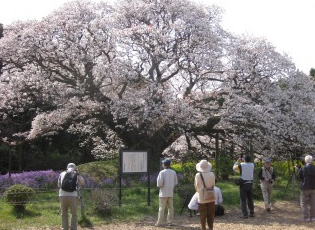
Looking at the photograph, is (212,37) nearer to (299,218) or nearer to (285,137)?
(285,137)

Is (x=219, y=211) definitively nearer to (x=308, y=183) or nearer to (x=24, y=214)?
(x=308, y=183)

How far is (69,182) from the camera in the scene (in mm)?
9422

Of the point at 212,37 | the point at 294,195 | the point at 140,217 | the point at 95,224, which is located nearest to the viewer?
the point at 95,224

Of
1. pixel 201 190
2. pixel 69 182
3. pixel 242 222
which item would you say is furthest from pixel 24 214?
pixel 242 222

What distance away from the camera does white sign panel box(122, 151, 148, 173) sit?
1350cm

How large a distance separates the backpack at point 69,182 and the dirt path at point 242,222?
1664 mm

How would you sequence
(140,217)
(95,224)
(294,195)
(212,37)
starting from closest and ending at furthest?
(95,224), (140,217), (294,195), (212,37)

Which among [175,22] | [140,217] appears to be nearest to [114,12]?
[175,22]

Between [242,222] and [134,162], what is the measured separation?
3.82 metres

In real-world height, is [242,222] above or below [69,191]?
below

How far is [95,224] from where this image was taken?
1105 centimetres

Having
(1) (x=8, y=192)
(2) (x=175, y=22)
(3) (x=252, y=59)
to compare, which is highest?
(2) (x=175, y=22)

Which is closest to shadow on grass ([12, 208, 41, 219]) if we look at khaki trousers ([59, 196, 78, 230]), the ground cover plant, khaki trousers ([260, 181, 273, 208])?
the ground cover plant

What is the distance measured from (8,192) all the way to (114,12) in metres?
9.30
